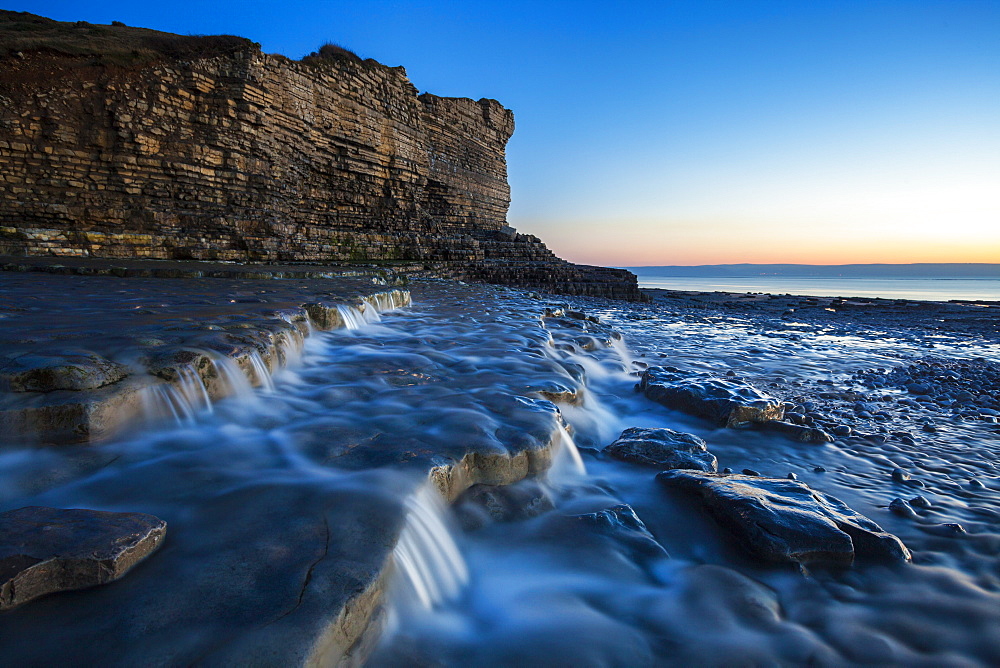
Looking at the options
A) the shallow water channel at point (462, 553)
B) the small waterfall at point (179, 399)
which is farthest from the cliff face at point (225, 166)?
the shallow water channel at point (462, 553)

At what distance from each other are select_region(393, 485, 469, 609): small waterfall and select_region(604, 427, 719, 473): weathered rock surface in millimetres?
1300

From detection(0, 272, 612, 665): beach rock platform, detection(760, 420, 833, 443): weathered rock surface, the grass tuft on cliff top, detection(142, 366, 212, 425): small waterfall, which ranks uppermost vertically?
the grass tuft on cliff top

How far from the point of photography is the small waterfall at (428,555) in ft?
4.44

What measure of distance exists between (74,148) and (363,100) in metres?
10.1

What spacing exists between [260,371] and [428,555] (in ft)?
5.99

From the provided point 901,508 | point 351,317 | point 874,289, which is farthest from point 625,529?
point 874,289

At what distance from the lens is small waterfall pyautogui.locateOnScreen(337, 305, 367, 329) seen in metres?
4.78

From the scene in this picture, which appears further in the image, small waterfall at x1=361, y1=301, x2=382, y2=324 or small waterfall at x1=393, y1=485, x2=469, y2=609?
small waterfall at x1=361, y1=301, x2=382, y2=324

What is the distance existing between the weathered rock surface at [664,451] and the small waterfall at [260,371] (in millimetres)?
2077

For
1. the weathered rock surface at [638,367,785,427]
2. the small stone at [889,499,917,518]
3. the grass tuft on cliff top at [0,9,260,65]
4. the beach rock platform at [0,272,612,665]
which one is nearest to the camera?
the beach rock platform at [0,272,612,665]

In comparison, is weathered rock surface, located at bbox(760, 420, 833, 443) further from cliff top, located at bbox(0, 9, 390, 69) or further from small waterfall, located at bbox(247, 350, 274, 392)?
cliff top, located at bbox(0, 9, 390, 69)

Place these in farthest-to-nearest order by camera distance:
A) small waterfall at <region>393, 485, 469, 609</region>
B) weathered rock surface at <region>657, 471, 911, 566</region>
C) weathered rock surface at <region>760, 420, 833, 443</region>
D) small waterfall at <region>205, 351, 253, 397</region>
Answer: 1. weathered rock surface at <region>760, 420, 833, 443</region>
2. small waterfall at <region>205, 351, 253, 397</region>
3. weathered rock surface at <region>657, 471, 911, 566</region>
4. small waterfall at <region>393, 485, 469, 609</region>

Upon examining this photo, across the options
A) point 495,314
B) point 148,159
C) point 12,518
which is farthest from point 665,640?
point 148,159

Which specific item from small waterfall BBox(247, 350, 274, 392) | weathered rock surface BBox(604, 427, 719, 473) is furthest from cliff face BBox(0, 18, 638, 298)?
weathered rock surface BBox(604, 427, 719, 473)
